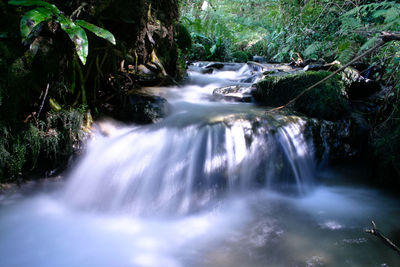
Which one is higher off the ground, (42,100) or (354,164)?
(42,100)

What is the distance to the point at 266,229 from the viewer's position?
2436 millimetres

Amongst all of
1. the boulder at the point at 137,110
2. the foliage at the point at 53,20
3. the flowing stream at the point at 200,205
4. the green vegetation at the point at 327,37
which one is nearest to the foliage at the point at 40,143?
the flowing stream at the point at 200,205

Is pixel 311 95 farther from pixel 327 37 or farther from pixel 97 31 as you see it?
pixel 97 31

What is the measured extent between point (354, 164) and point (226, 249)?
8.62 ft

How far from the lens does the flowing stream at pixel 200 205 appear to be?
2105 mm

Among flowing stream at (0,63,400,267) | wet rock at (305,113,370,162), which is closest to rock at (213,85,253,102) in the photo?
flowing stream at (0,63,400,267)

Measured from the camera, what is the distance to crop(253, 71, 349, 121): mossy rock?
159 inches

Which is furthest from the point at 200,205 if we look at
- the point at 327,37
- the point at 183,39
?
the point at 183,39

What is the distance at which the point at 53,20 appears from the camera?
2.66m

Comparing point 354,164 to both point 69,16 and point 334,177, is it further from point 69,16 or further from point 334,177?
point 69,16

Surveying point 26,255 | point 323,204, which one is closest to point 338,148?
point 323,204

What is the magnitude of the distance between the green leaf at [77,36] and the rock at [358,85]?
12.8 ft

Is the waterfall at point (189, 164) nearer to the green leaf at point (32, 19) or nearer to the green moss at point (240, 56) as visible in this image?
the green leaf at point (32, 19)

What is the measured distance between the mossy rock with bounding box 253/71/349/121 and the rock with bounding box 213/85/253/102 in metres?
0.37
